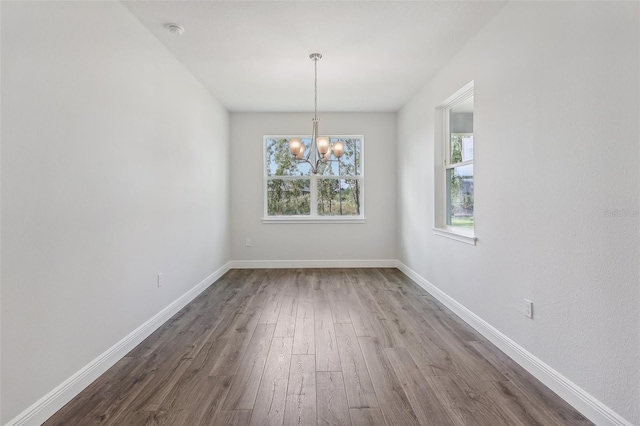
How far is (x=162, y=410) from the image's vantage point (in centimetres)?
167

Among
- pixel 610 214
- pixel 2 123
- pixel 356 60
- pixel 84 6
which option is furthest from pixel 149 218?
pixel 610 214

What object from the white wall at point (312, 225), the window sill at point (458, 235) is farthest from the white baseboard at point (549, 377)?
the white wall at point (312, 225)

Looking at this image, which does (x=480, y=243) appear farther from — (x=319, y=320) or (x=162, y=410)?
(x=162, y=410)

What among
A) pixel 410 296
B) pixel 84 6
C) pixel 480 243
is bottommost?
pixel 410 296

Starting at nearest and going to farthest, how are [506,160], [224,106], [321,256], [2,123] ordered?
[2,123]
[506,160]
[224,106]
[321,256]

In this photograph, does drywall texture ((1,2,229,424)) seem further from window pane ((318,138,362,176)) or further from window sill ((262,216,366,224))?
window pane ((318,138,362,176))

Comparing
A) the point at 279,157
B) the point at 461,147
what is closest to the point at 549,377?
the point at 461,147

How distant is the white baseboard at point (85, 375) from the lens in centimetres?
154

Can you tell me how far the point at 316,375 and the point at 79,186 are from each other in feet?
6.11

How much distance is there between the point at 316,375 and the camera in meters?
1.99

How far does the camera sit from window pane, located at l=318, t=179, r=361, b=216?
17.4ft

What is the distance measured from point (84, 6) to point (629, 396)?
11.8 ft

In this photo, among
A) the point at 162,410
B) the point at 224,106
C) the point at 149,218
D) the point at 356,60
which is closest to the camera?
the point at 162,410

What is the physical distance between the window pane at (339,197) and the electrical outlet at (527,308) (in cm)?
332
